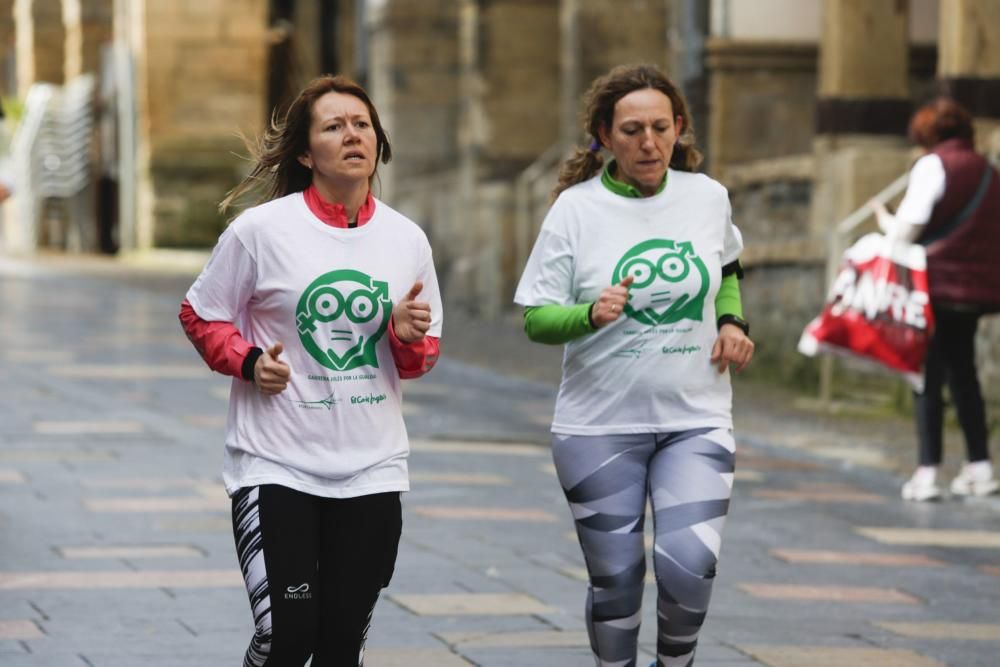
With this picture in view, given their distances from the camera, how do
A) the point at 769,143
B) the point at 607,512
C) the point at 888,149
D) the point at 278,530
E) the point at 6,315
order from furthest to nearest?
the point at 6,315 → the point at 769,143 → the point at 888,149 → the point at 607,512 → the point at 278,530

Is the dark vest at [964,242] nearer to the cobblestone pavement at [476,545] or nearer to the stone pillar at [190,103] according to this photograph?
the cobblestone pavement at [476,545]

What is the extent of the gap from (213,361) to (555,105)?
59.4ft

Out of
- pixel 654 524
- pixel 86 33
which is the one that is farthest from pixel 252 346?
pixel 86 33

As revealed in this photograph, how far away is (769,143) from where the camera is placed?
16797mm

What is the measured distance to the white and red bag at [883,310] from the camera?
927 cm

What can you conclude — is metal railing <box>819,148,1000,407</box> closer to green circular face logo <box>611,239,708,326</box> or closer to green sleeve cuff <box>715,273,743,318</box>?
green sleeve cuff <box>715,273,743,318</box>


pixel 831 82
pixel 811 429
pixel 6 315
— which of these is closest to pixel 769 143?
pixel 831 82

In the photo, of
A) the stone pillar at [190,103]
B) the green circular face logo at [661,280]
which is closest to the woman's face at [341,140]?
the green circular face logo at [661,280]

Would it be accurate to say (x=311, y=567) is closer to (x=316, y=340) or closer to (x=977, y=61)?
(x=316, y=340)

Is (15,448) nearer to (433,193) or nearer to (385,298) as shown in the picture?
(385,298)

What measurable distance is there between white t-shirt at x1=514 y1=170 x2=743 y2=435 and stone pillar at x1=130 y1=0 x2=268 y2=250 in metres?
28.4

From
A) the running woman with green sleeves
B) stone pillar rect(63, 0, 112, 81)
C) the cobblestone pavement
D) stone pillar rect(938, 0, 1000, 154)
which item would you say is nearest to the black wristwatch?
the running woman with green sleeves

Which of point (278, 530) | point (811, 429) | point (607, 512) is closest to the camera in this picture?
point (278, 530)

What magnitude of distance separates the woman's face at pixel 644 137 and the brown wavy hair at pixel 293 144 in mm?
576
